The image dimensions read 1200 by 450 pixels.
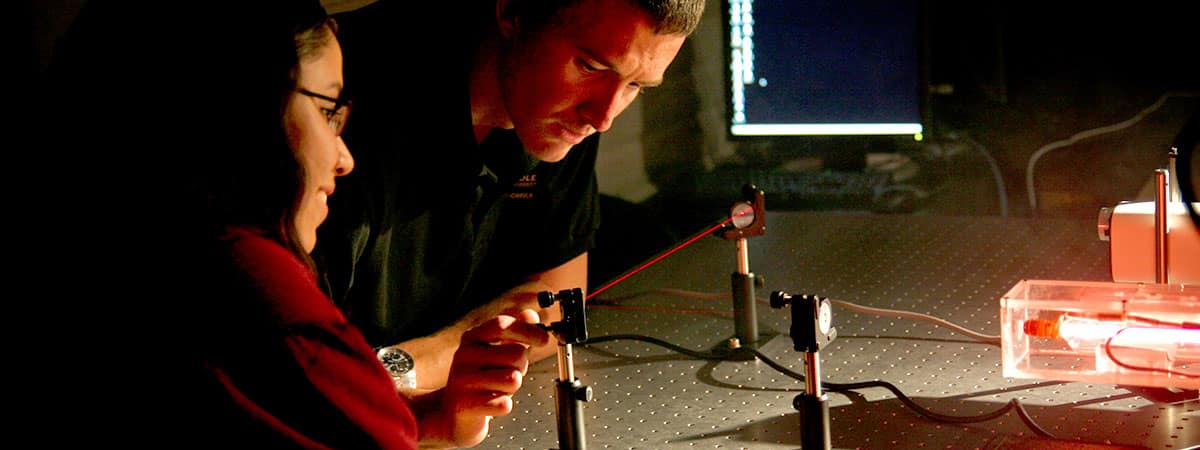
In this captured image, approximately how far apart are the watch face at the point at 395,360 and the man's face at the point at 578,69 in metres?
0.31

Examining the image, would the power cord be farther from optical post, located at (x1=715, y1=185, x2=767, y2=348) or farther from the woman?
the woman

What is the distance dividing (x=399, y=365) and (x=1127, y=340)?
31.4 inches

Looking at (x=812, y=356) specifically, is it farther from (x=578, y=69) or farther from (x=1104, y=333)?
(x=578, y=69)

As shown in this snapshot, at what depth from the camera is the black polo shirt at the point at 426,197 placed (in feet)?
4.74

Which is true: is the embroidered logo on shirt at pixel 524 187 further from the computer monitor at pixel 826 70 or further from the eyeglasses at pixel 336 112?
the eyeglasses at pixel 336 112

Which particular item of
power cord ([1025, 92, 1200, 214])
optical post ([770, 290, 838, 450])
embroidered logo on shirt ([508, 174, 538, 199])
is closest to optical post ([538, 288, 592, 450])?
optical post ([770, 290, 838, 450])

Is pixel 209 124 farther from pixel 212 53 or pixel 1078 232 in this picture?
pixel 1078 232

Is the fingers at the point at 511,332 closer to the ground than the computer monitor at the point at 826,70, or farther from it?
closer to the ground

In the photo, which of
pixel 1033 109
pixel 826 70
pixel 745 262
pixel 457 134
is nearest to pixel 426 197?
pixel 457 134

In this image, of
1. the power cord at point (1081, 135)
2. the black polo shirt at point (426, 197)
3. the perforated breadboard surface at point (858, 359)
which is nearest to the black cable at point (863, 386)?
the perforated breadboard surface at point (858, 359)

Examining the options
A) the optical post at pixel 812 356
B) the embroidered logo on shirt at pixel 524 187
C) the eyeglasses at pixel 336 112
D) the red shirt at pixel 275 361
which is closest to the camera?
the red shirt at pixel 275 361

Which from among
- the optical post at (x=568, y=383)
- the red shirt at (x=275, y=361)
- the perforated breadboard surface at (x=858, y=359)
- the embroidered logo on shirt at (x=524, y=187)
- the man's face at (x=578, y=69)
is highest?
the man's face at (x=578, y=69)

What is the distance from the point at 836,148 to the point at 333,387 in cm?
163

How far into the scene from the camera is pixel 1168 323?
105 cm
